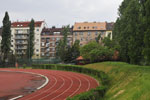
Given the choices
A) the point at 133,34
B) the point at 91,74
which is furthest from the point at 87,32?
the point at 133,34

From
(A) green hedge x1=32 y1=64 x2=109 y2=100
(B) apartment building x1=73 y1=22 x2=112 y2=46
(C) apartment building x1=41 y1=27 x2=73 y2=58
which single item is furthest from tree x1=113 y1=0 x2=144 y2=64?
(C) apartment building x1=41 y1=27 x2=73 y2=58

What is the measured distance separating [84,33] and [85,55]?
114 feet

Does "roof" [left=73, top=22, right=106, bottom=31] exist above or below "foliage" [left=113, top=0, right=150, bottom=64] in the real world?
above

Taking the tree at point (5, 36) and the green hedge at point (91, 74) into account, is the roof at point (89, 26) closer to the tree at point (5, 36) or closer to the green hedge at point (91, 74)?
the tree at point (5, 36)

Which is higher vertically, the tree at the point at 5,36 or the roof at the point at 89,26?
the roof at the point at 89,26

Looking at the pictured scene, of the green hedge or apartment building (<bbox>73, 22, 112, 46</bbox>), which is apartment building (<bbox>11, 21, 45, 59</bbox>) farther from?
the green hedge

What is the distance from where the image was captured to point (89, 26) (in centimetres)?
8544

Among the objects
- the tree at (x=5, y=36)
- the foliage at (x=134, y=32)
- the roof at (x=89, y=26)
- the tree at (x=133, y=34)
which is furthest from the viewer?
the roof at (x=89, y=26)

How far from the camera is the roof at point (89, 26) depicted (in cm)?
8400

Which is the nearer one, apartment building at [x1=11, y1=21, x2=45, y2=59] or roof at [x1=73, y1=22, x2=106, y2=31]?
roof at [x1=73, y1=22, x2=106, y2=31]

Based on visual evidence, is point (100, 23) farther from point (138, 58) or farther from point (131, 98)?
point (131, 98)

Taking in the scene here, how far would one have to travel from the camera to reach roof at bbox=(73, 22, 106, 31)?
276 ft

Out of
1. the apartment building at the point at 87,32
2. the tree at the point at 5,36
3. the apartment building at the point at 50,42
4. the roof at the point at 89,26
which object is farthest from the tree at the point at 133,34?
the apartment building at the point at 50,42

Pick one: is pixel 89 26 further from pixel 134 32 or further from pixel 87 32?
pixel 134 32
